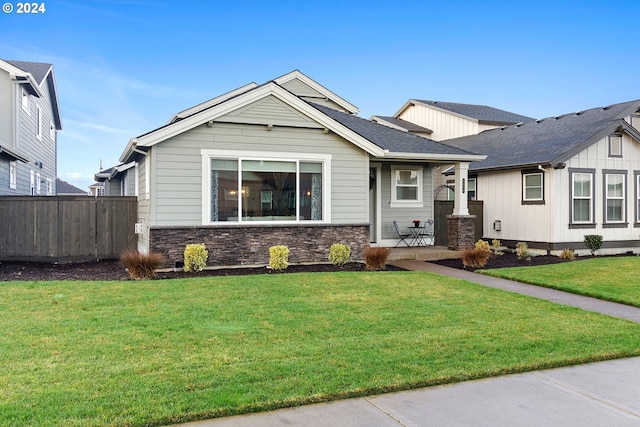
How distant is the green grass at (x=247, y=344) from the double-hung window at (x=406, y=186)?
6669mm

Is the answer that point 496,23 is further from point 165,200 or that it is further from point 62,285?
point 62,285

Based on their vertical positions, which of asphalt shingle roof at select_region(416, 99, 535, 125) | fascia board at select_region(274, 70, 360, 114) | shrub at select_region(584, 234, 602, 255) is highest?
asphalt shingle roof at select_region(416, 99, 535, 125)

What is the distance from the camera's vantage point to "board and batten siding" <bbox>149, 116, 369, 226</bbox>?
10.6 m

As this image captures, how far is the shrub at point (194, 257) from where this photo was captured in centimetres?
1029

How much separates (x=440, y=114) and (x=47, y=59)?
20917 mm

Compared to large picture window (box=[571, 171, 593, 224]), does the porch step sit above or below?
below

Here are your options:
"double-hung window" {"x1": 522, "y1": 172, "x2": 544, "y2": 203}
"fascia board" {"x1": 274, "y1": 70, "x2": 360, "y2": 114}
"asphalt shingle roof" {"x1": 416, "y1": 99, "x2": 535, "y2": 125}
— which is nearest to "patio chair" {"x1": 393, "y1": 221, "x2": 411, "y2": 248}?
"double-hung window" {"x1": 522, "y1": 172, "x2": 544, "y2": 203}

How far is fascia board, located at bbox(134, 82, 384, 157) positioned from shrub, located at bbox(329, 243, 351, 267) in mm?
2616

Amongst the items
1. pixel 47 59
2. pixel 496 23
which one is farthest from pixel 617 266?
pixel 47 59

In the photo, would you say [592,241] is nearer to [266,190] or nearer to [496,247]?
[496,247]

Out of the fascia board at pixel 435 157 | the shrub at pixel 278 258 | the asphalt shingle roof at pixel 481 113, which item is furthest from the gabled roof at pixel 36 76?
the asphalt shingle roof at pixel 481 113

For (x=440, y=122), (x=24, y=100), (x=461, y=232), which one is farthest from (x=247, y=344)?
(x=440, y=122)

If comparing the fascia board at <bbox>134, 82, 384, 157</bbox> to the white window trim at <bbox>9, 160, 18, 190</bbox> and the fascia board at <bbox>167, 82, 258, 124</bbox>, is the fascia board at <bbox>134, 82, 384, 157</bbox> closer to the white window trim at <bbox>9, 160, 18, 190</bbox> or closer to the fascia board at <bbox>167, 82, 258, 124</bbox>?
the fascia board at <bbox>167, 82, 258, 124</bbox>

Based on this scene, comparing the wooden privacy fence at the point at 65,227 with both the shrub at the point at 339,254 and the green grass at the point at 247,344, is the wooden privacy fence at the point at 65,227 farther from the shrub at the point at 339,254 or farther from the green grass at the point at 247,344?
the shrub at the point at 339,254
